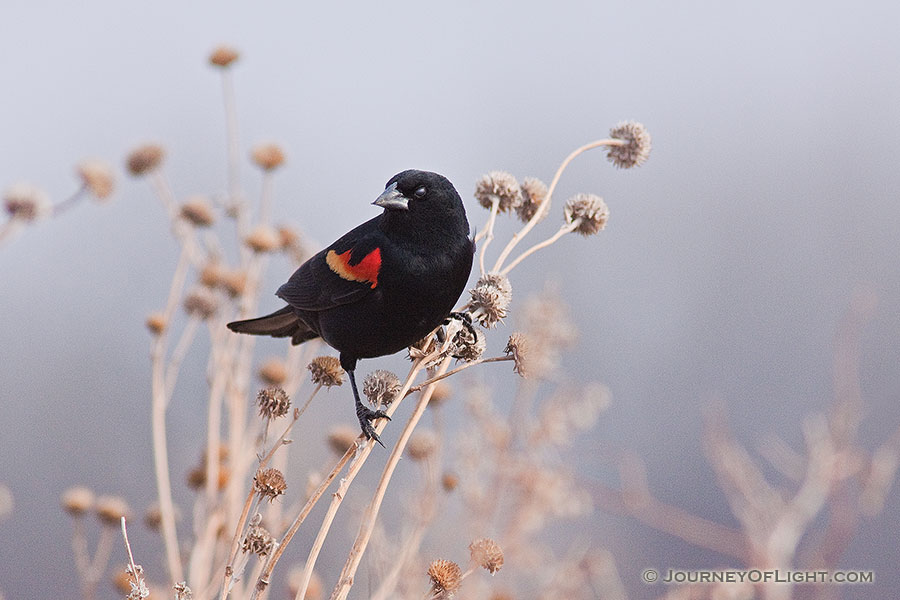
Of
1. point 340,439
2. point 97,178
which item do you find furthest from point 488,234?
point 97,178

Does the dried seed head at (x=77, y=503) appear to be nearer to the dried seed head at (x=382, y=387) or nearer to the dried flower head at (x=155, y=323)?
the dried flower head at (x=155, y=323)

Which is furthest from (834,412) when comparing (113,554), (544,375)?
(113,554)

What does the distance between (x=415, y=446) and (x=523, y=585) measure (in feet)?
4.36

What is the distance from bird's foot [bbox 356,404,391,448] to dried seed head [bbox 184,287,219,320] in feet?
3.14

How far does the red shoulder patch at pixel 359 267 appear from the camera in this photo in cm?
254

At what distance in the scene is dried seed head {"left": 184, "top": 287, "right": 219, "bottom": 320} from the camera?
318 centimetres

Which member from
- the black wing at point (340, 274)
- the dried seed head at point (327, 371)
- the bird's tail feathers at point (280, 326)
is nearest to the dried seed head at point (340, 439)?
the bird's tail feathers at point (280, 326)

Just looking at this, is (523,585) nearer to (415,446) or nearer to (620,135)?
(415,446)

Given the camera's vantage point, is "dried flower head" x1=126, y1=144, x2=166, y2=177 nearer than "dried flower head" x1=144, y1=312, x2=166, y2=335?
No

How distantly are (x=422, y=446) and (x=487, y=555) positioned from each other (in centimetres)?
100

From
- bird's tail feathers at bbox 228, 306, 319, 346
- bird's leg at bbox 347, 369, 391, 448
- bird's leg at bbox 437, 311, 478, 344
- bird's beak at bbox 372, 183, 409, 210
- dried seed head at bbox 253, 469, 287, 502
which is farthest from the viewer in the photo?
bird's tail feathers at bbox 228, 306, 319, 346

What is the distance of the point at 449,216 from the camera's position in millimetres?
2514

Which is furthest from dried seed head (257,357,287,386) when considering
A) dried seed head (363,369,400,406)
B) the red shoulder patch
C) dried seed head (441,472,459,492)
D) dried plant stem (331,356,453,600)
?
dried plant stem (331,356,453,600)

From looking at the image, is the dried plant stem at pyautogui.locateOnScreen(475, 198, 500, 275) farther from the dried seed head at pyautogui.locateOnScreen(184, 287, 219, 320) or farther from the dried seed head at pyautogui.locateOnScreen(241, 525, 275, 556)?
the dried seed head at pyautogui.locateOnScreen(184, 287, 219, 320)
